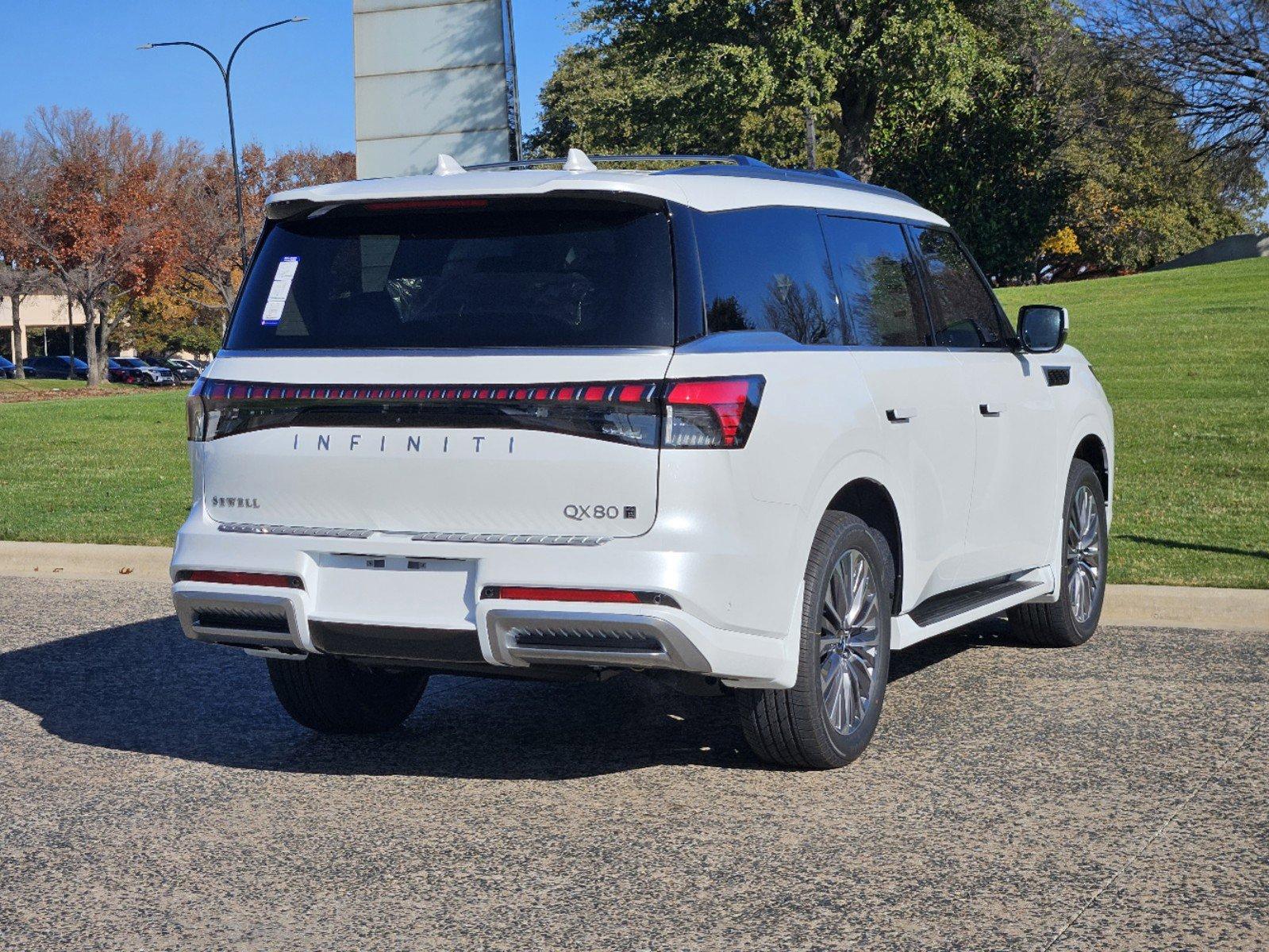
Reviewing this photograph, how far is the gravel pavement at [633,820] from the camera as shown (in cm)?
412

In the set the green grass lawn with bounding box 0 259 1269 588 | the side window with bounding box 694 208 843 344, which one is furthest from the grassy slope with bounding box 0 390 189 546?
the side window with bounding box 694 208 843 344

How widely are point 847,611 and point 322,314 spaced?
2.00 m

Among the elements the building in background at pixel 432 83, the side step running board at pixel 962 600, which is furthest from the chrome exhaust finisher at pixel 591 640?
the building in background at pixel 432 83

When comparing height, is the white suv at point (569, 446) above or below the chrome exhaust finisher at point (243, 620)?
above

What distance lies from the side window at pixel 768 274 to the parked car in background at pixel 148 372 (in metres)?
67.4

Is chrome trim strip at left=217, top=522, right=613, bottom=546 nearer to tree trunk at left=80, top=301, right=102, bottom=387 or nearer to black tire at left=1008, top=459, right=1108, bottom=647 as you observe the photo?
black tire at left=1008, top=459, right=1108, bottom=647

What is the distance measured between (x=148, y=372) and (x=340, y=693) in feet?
231

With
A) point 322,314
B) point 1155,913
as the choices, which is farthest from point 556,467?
point 1155,913

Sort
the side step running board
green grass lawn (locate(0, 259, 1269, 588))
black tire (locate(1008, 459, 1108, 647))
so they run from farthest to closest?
green grass lawn (locate(0, 259, 1269, 588))
black tire (locate(1008, 459, 1108, 647))
the side step running board

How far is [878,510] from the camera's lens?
5785mm

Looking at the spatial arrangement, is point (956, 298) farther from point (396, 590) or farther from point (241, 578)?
point (241, 578)

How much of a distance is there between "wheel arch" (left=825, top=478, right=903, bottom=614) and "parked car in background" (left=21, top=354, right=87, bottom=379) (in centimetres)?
7747

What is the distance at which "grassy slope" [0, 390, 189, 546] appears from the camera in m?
12.3

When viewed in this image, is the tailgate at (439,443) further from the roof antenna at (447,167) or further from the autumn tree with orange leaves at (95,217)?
the autumn tree with orange leaves at (95,217)
